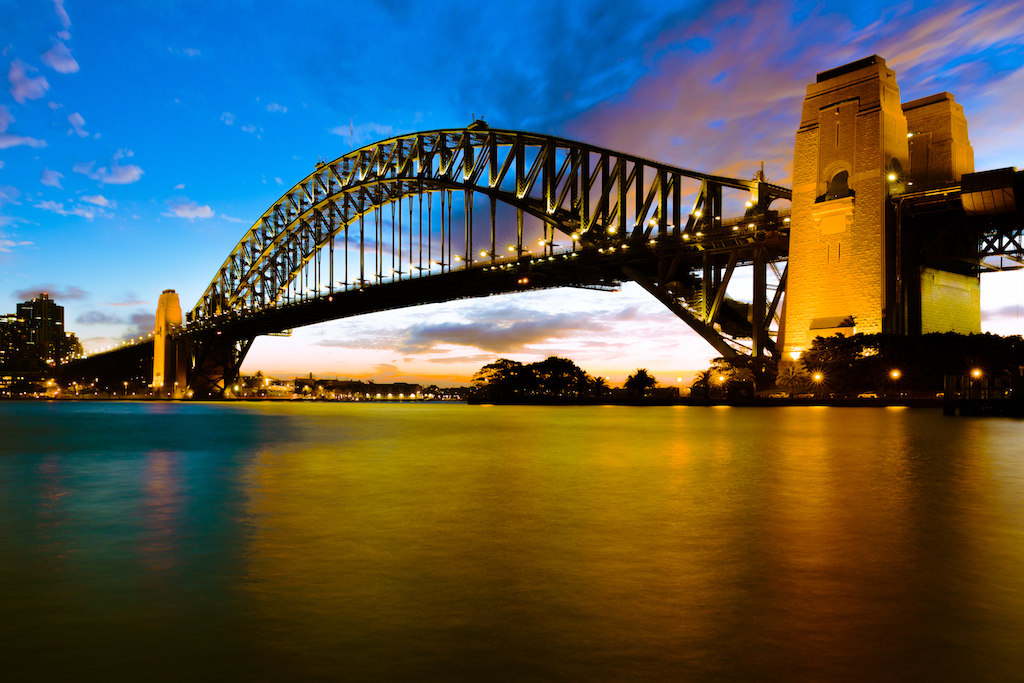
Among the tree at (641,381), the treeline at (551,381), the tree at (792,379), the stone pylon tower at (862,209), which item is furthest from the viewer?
the treeline at (551,381)

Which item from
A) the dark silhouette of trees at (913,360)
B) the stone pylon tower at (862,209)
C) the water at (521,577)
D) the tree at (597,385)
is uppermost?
the stone pylon tower at (862,209)

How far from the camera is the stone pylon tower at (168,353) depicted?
101 metres

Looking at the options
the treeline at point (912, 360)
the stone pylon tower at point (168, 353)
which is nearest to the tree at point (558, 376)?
the stone pylon tower at point (168, 353)

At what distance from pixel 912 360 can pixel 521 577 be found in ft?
125

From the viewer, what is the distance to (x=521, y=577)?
16.2ft

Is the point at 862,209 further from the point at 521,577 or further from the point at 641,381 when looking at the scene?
the point at 641,381

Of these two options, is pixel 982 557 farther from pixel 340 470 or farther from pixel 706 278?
pixel 706 278

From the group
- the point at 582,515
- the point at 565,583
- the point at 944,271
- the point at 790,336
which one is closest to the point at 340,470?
the point at 582,515

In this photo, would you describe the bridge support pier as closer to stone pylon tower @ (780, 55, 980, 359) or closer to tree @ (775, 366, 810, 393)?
tree @ (775, 366, 810, 393)

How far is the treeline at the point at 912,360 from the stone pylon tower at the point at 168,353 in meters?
87.0

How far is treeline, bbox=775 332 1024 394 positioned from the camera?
123ft

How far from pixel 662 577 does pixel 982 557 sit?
2.47 metres

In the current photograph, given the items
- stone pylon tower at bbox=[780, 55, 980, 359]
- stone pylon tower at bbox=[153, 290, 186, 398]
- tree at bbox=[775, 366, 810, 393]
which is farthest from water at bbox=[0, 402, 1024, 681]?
stone pylon tower at bbox=[153, 290, 186, 398]

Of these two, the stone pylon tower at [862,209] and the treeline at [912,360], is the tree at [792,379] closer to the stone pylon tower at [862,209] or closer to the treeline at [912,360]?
the stone pylon tower at [862,209]
